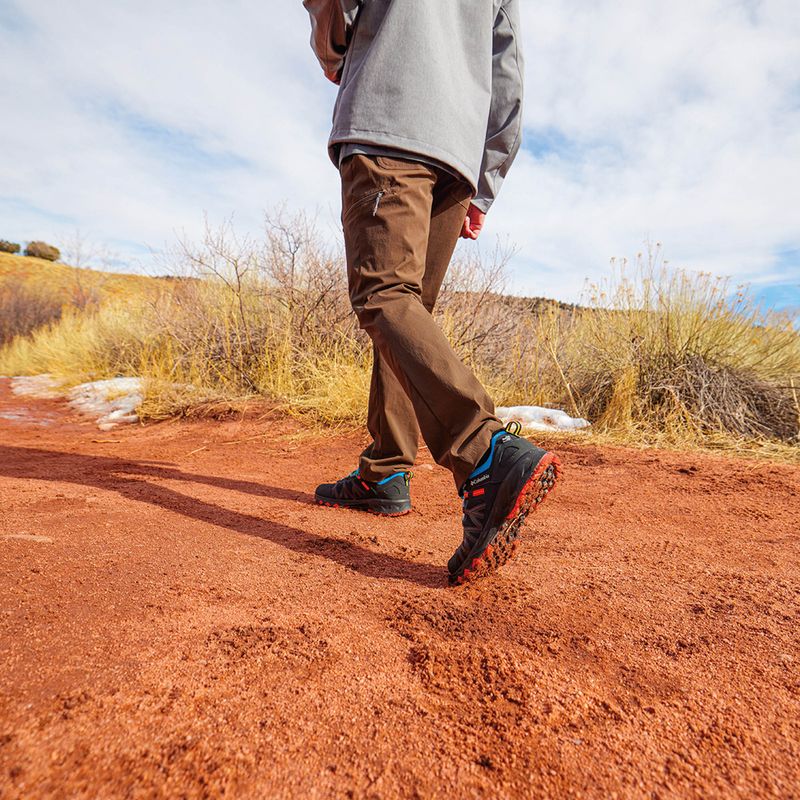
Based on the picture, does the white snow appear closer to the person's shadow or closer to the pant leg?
the person's shadow

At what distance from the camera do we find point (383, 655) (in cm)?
108

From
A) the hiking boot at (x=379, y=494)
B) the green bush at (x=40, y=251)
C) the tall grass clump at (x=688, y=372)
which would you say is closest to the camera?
the hiking boot at (x=379, y=494)

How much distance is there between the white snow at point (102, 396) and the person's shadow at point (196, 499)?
1.52 meters

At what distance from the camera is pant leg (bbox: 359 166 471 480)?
6.00ft

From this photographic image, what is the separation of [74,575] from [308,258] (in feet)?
16.1

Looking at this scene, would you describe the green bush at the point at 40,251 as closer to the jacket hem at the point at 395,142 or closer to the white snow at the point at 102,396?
the white snow at the point at 102,396

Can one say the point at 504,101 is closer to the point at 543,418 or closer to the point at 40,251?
the point at 543,418

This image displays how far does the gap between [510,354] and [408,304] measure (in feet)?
16.3

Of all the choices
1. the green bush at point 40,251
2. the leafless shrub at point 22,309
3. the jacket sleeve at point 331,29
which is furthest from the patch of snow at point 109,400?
the green bush at point 40,251

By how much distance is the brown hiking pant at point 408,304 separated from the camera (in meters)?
1.45

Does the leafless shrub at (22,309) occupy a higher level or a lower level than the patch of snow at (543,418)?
higher

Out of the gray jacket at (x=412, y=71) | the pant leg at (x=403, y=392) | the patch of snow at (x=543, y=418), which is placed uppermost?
the gray jacket at (x=412, y=71)

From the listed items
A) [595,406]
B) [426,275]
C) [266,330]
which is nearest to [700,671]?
[426,275]

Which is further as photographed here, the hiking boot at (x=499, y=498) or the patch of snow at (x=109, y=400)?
the patch of snow at (x=109, y=400)
